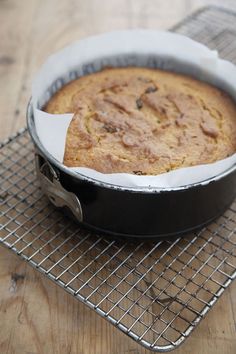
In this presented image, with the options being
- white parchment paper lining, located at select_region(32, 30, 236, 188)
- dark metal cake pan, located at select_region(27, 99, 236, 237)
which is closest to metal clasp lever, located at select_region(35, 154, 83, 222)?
dark metal cake pan, located at select_region(27, 99, 236, 237)

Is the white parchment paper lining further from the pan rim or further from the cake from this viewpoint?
the pan rim

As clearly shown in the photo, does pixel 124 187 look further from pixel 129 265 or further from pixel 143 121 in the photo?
pixel 143 121

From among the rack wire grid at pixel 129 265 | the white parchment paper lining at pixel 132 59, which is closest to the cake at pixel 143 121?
the white parchment paper lining at pixel 132 59

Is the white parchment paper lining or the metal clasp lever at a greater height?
the white parchment paper lining

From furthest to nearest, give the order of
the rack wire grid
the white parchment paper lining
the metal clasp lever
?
1. the white parchment paper lining
2. the metal clasp lever
3. the rack wire grid

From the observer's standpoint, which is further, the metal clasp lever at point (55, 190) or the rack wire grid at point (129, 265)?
the metal clasp lever at point (55, 190)

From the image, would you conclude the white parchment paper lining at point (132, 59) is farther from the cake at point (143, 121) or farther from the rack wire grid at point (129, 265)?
the rack wire grid at point (129, 265)

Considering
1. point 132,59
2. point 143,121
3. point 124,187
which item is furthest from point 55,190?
point 132,59
